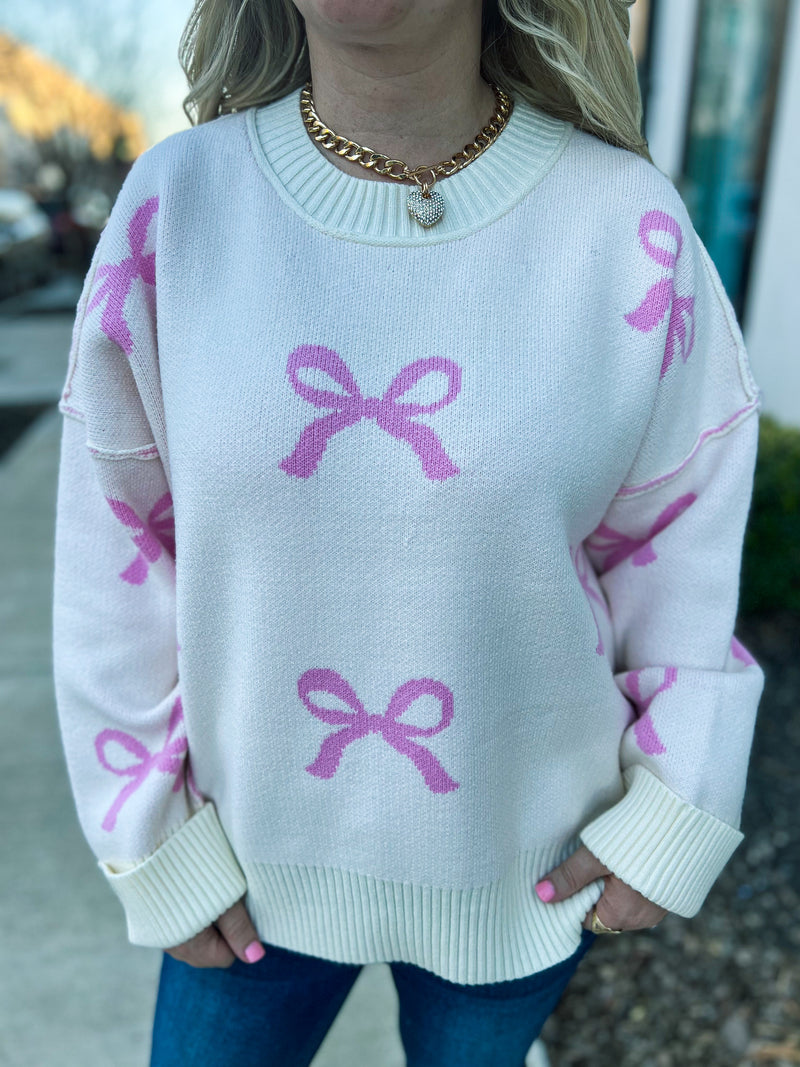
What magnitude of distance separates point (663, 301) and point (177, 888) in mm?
926

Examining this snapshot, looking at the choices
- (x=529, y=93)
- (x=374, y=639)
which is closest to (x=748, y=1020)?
(x=374, y=639)

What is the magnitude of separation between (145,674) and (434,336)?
1.83 ft

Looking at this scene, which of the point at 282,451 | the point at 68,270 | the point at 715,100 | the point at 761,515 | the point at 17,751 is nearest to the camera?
the point at 282,451

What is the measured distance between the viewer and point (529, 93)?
112 cm

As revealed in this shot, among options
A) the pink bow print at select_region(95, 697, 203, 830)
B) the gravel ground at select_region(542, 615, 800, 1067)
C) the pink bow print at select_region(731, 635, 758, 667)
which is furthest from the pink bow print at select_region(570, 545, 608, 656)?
the gravel ground at select_region(542, 615, 800, 1067)

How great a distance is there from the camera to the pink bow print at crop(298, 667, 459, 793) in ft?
3.32

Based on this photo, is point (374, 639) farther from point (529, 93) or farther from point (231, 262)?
point (529, 93)

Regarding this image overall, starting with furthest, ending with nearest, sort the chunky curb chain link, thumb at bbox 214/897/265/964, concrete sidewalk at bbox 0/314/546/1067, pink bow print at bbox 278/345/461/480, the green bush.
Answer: the green bush < concrete sidewalk at bbox 0/314/546/1067 < thumb at bbox 214/897/265/964 < the chunky curb chain link < pink bow print at bbox 278/345/461/480

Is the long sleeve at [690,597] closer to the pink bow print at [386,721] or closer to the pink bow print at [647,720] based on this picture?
the pink bow print at [647,720]

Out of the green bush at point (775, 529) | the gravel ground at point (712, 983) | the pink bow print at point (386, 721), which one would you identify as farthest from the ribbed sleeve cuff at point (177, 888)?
the green bush at point (775, 529)

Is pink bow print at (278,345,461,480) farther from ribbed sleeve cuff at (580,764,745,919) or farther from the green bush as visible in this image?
the green bush

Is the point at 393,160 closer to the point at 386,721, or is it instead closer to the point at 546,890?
the point at 386,721

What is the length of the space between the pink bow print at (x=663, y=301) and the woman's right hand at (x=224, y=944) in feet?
2.85

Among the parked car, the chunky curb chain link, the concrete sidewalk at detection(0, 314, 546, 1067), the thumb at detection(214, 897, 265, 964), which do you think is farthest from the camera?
the parked car
